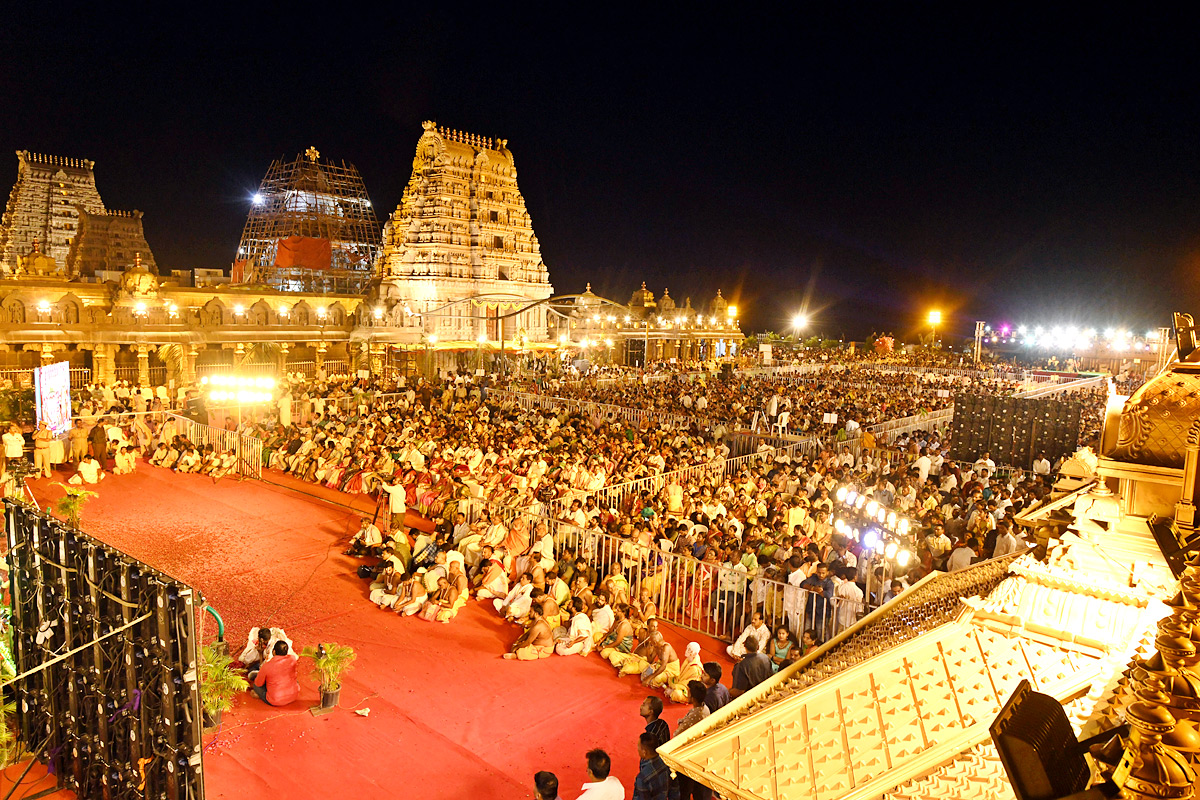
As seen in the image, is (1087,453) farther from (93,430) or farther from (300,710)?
(93,430)

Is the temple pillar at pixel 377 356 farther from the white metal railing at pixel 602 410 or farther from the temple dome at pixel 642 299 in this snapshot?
the temple dome at pixel 642 299

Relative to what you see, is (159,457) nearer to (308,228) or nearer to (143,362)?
(143,362)

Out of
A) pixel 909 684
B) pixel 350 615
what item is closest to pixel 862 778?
pixel 909 684

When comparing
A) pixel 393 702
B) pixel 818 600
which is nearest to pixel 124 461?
pixel 393 702

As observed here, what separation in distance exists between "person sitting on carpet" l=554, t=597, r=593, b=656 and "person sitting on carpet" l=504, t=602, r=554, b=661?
0.11 m

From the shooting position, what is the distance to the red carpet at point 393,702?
5.98m

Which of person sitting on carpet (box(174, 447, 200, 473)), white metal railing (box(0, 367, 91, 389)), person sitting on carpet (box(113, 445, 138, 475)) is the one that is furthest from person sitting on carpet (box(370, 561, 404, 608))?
white metal railing (box(0, 367, 91, 389))

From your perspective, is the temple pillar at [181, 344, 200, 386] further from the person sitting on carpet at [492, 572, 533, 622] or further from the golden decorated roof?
the golden decorated roof

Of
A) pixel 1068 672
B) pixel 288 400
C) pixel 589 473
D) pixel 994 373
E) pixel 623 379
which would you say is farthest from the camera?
pixel 994 373

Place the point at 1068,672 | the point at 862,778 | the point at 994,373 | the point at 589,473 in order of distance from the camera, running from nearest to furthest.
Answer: the point at 862,778 → the point at 1068,672 → the point at 589,473 → the point at 994,373

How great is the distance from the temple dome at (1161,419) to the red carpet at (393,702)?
183 inches

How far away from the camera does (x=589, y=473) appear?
13234mm

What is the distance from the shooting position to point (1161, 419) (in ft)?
9.66

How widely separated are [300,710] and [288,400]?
49.3 feet
